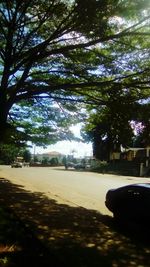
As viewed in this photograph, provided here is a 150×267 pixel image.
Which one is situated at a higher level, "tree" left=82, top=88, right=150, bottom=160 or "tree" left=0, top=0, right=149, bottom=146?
"tree" left=0, top=0, right=149, bottom=146

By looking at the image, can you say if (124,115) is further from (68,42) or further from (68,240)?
(68,240)

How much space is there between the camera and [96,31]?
563 inches

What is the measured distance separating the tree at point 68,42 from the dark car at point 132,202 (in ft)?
12.1

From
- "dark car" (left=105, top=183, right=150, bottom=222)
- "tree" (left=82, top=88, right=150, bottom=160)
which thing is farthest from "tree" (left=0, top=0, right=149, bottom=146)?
"dark car" (left=105, top=183, right=150, bottom=222)

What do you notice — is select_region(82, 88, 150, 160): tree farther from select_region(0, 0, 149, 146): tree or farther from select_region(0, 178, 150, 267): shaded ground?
select_region(0, 178, 150, 267): shaded ground

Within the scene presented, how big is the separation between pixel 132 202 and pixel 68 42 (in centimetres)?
674

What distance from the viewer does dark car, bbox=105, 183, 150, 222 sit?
13.7 metres

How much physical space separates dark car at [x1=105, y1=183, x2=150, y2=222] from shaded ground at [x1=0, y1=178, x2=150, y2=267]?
44 cm

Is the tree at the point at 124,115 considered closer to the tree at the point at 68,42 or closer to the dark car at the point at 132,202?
the tree at the point at 68,42

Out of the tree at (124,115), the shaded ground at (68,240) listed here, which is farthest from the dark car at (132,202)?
the tree at (124,115)

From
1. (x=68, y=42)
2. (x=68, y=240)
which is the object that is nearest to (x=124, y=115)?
(x=68, y=42)

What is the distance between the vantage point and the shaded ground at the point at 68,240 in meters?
9.62

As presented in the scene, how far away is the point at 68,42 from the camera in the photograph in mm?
17375

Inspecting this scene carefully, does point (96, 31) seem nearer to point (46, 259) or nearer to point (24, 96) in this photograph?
point (24, 96)
